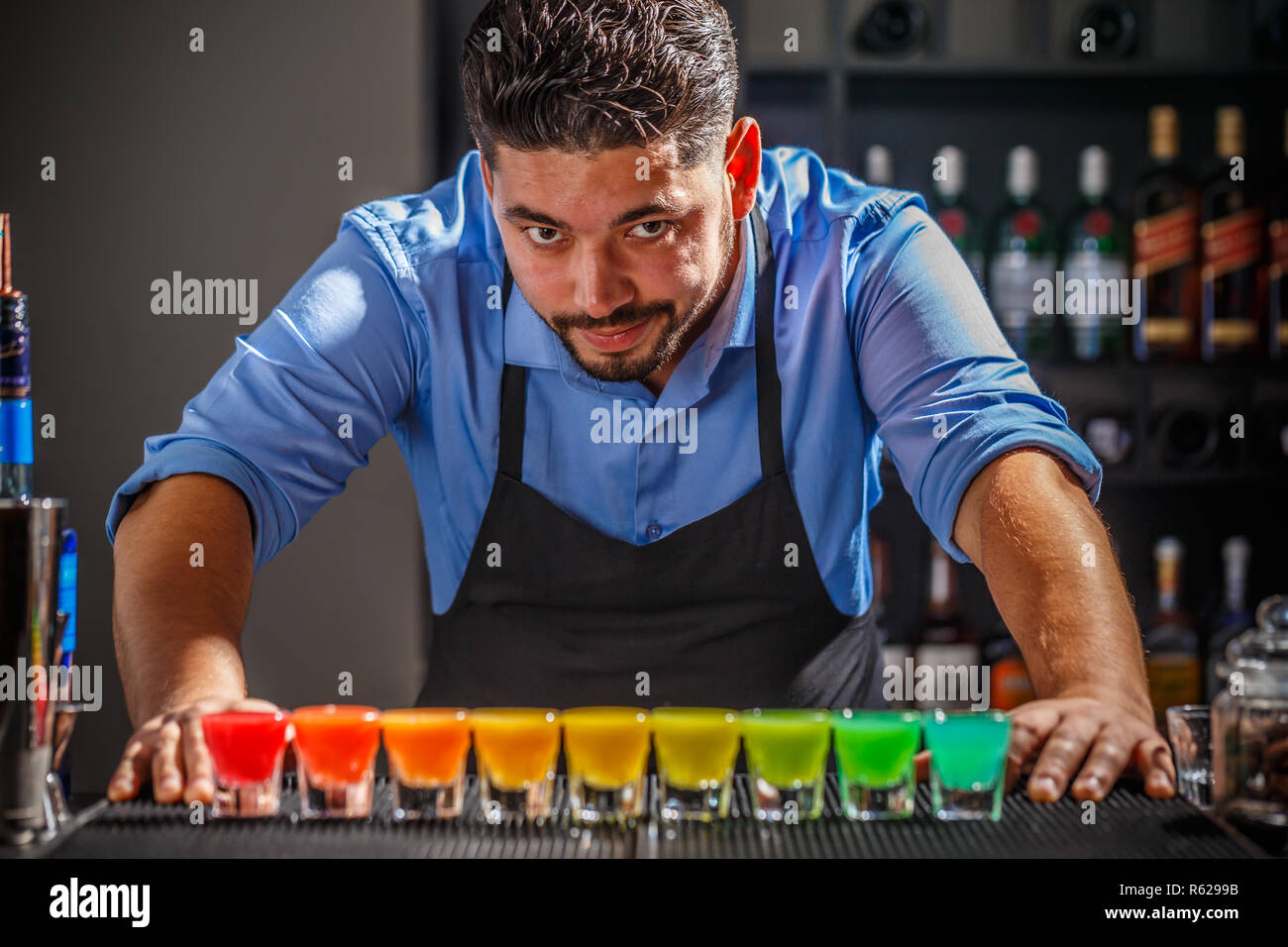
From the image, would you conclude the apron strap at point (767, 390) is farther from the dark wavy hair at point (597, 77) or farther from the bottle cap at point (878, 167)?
the bottle cap at point (878, 167)

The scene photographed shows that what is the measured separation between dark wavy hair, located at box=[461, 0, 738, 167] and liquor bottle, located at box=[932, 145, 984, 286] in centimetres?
109

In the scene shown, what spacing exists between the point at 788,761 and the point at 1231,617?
1.84 m

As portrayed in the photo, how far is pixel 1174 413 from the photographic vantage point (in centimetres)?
253

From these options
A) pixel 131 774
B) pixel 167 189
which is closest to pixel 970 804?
pixel 131 774

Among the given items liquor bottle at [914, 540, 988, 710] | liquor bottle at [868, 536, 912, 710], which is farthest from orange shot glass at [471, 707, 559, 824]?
liquor bottle at [914, 540, 988, 710]

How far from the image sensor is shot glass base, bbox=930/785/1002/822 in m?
0.95

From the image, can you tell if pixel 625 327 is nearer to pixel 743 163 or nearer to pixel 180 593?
pixel 743 163

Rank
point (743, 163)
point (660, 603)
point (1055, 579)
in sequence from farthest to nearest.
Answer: point (660, 603) → point (743, 163) → point (1055, 579)

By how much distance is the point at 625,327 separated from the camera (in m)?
1.47

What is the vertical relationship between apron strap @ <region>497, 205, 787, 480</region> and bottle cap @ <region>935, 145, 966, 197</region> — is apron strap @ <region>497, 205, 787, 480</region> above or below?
below

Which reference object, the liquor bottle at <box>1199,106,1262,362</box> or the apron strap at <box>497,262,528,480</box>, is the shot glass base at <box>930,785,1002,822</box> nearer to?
the apron strap at <box>497,262,528,480</box>
